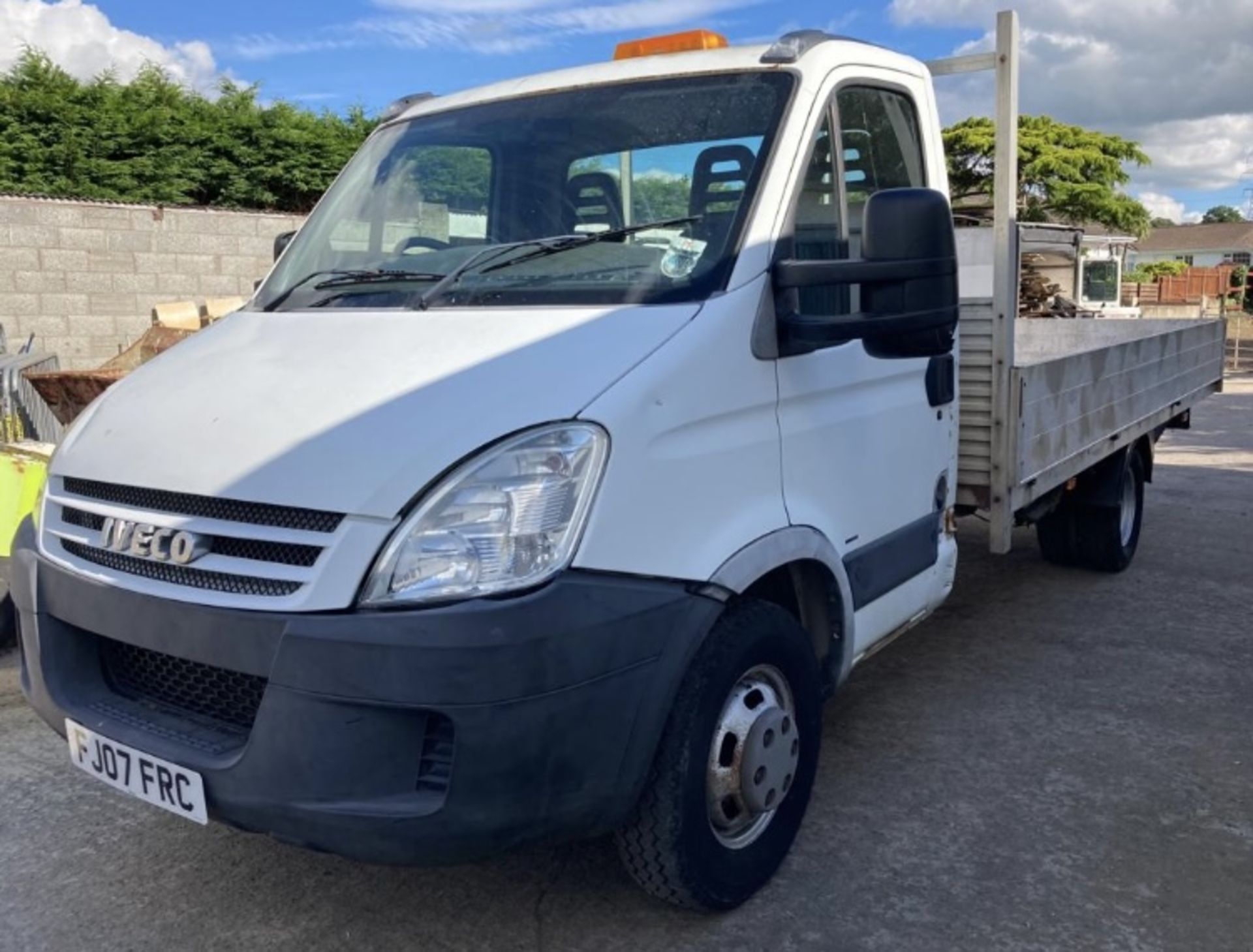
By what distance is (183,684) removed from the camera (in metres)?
2.54

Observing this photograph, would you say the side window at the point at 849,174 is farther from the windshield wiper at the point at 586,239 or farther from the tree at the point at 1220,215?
the tree at the point at 1220,215

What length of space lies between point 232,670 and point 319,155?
35.1 feet

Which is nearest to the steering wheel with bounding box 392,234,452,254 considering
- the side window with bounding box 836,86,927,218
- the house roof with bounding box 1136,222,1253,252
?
the side window with bounding box 836,86,927,218

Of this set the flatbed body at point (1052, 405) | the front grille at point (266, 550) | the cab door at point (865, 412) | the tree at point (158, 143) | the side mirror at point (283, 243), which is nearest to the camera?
the front grille at point (266, 550)

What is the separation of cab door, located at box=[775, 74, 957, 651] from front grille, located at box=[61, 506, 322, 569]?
120 cm

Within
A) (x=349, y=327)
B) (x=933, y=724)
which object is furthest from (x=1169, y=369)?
(x=349, y=327)

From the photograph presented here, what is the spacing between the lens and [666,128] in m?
3.14

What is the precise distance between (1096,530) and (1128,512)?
34 centimetres

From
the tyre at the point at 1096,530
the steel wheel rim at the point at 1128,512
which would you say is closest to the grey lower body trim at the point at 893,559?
the tyre at the point at 1096,530

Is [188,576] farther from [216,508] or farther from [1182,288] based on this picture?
[1182,288]

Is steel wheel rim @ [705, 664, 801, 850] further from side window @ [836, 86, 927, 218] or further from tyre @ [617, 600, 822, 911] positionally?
side window @ [836, 86, 927, 218]

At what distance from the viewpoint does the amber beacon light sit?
3357mm

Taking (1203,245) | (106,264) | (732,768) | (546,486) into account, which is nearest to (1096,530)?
(732,768)

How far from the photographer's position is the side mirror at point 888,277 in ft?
8.86
